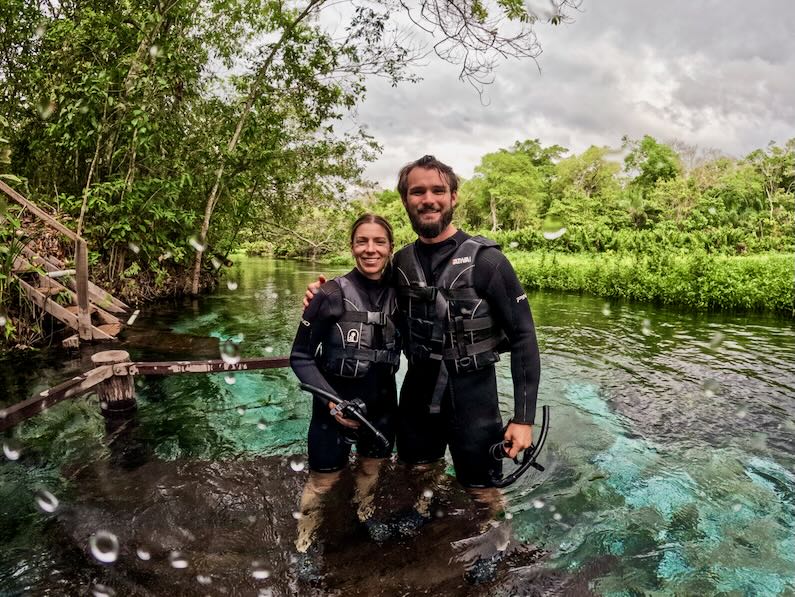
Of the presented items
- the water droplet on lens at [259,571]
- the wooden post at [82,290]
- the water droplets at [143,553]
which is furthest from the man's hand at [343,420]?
the wooden post at [82,290]

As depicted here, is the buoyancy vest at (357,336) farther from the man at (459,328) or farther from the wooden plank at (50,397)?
the wooden plank at (50,397)

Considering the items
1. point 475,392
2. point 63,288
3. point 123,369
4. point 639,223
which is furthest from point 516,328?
point 639,223

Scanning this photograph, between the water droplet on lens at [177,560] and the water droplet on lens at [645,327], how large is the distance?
10.8m

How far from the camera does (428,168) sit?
2.56 meters

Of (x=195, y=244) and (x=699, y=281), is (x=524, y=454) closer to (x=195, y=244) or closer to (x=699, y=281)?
(x=195, y=244)

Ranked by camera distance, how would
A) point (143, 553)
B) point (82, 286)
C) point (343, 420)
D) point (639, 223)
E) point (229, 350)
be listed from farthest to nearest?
point (639, 223)
point (229, 350)
point (82, 286)
point (143, 553)
point (343, 420)

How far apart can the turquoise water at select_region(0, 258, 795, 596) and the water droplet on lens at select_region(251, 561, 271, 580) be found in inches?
48.8

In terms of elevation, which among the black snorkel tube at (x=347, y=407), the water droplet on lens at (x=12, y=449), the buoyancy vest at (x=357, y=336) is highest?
the buoyancy vest at (x=357, y=336)

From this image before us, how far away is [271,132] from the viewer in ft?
47.1

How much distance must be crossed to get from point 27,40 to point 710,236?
30.0 m

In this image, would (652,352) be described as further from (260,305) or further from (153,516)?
(260,305)

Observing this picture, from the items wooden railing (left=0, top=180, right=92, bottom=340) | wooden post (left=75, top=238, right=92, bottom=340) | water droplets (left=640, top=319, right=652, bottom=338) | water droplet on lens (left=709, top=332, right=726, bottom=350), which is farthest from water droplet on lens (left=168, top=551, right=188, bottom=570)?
water droplets (left=640, top=319, right=652, bottom=338)

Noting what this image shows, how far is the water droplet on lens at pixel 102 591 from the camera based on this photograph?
103 inches

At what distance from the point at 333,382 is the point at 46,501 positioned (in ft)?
8.97
